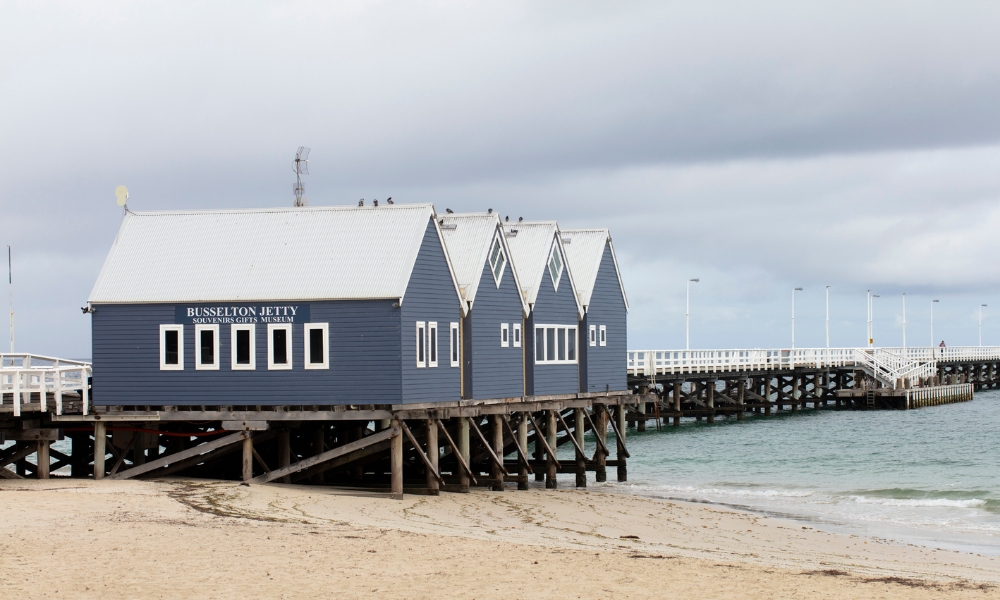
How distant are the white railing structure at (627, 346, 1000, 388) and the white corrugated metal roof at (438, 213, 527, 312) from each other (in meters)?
25.5

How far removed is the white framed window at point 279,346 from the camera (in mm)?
28578

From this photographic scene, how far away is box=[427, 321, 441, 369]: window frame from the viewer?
29.3 meters

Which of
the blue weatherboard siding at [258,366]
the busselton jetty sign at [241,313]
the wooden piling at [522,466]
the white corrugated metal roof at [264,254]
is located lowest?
the wooden piling at [522,466]

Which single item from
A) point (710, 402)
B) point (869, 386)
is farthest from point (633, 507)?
point (869, 386)

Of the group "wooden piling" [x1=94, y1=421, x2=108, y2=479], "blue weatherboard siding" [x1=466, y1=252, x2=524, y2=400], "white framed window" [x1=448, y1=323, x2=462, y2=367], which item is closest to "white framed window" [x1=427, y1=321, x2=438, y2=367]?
"white framed window" [x1=448, y1=323, x2=462, y2=367]

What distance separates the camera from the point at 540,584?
1609 cm

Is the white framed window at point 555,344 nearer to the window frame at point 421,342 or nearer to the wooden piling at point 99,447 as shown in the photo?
the window frame at point 421,342

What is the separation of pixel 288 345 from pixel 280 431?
98.0 inches

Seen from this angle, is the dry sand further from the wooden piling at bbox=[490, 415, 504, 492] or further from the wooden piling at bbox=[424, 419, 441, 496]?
the wooden piling at bbox=[490, 415, 504, 492]

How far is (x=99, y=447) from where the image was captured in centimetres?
2962

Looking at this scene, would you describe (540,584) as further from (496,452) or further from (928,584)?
(496,452)

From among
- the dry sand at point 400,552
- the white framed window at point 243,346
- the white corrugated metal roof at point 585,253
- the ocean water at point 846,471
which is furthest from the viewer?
the white corrugated metal roof at point 585,253

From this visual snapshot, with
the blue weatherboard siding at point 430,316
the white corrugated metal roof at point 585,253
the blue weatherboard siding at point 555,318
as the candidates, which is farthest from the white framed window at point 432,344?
the white corrugated metal roof at point 585,253

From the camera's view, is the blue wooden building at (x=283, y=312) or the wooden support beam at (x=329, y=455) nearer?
the blue wooden building at (x=283, y=312)
